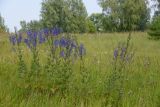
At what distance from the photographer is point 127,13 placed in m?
57.3

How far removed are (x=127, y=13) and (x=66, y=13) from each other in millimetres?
9308

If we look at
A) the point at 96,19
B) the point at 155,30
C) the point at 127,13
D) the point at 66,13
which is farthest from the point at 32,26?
the point at 96,19

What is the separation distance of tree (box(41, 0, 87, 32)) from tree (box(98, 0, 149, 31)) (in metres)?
4.90

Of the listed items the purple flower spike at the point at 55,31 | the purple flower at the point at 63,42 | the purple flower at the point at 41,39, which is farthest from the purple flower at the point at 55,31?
the purple flower at the point at 41,39

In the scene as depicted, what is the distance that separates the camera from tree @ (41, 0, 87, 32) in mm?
56750

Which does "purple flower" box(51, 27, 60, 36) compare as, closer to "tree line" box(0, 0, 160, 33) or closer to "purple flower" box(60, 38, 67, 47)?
"purple flower" box(60, 38, 67, 47)

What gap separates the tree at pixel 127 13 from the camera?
56.0m

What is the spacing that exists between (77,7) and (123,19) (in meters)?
10.3

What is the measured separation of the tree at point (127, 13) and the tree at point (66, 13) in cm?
490

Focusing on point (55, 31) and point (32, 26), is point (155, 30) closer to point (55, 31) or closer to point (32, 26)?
point (32, 26)

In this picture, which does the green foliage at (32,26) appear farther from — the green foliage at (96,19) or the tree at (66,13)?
the green foliage at (96,19)

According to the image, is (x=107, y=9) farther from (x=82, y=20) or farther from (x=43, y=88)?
(x=43, y=88)

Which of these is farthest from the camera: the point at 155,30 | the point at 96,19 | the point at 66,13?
the point at 96,19

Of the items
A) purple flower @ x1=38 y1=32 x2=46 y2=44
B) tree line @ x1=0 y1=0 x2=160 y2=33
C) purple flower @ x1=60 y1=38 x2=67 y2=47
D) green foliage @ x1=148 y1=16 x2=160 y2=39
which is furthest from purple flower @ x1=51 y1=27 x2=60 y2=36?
tree line @ x1=0 y1=0 x2=160 y2=33
